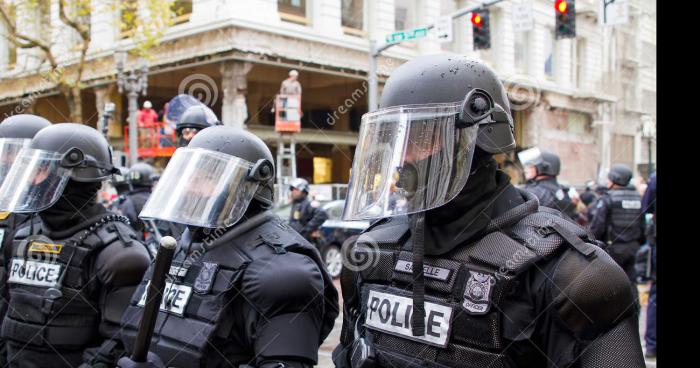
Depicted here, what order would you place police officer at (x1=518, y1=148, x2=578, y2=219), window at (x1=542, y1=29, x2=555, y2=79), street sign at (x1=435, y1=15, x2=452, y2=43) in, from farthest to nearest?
window at (x1=542, y1=29, x2=555, y2=79) → street sign at (x1=435, y1=15, x2=452, y2=43) → police officer at (x1=518, y1=148, x2=578, y2=219)

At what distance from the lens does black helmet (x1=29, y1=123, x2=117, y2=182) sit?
356cm

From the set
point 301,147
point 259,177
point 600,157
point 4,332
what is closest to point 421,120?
point 259,177

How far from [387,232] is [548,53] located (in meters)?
24.4

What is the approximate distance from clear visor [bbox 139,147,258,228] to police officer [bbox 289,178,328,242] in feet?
26.0

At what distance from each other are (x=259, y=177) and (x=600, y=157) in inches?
1052

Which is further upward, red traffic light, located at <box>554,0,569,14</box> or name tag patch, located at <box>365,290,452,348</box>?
red traffic light, located at <box>554,0,569,14</box>

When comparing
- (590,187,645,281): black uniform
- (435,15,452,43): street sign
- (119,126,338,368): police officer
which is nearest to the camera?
(119,126,338,368): police officer

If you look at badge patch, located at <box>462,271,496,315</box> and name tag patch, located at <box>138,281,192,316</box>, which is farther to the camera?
name tag patch, located at <box>138,281,192,316</box>

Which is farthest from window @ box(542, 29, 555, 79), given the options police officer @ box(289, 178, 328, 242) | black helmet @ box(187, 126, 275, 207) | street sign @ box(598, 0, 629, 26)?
black helmet @ box(187, 126, 275, 207)

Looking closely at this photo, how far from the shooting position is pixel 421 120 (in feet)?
6.86

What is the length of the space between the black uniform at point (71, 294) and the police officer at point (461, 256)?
1.28m

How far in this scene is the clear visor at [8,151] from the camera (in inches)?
157

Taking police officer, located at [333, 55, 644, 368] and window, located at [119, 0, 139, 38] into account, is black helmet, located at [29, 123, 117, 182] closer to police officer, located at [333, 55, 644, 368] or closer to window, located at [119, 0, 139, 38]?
police officer, located at [333, 55, 644, 368]
